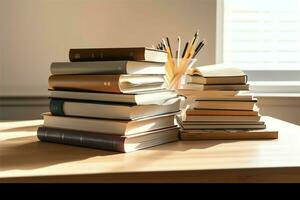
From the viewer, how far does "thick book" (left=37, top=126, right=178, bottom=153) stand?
812 mm

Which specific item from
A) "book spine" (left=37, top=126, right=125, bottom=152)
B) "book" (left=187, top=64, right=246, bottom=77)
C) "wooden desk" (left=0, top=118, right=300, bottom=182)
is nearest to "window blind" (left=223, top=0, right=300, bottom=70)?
"book" (left=187, top=64, right=246, bottom=77)

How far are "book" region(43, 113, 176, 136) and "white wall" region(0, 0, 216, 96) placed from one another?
2.21 ft

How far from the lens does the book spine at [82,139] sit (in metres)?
0.81

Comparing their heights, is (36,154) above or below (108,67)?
below

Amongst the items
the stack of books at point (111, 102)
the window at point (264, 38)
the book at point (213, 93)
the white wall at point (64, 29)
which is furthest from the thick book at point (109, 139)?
the window at point (264, 38)

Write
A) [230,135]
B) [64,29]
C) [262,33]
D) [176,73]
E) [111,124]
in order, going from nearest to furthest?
1. [111,124]
2. [230,135]
3. [176,73]
4. [64,29]
5. [262,33]

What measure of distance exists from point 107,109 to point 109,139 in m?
0.06

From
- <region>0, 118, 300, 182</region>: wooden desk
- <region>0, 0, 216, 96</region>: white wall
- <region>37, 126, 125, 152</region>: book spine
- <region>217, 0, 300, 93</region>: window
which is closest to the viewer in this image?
<region>0, 118, 300, 182</region>: wooden desk

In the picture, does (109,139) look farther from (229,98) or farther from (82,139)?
(229,98)

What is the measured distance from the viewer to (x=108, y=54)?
87cm

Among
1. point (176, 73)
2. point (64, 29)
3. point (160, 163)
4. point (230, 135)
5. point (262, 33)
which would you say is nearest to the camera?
point (160, 163)

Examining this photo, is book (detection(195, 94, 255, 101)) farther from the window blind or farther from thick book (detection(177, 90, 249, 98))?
the window blind

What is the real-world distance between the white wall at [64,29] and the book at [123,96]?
0.66 m

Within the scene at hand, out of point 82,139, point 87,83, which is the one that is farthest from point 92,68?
point 82,139
